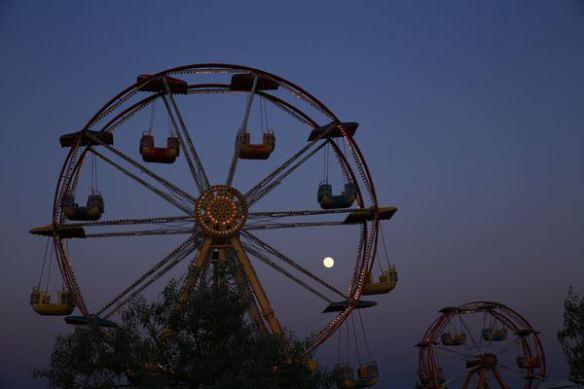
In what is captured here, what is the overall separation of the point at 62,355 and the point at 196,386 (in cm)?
302

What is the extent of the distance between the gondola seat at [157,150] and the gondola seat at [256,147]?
225cm

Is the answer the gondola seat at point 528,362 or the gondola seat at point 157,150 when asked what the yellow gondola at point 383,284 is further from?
the gondola seat at point 528,362

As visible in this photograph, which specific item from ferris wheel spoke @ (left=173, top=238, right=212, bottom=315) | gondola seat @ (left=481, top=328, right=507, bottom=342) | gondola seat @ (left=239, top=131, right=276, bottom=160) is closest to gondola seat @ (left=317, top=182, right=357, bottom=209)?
gondola seat @ (left=239, top=131, right=276, bottom=160)

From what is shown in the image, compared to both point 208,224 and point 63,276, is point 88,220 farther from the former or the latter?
point 208,224

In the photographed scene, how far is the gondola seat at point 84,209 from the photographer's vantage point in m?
24.4

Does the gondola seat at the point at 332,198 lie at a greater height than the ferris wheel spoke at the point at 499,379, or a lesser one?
greater

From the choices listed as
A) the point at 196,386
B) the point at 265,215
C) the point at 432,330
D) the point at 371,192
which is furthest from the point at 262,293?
the point at 432,330

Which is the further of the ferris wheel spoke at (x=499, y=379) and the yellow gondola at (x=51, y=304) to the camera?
the ferris wheel spoke at (x=499, y=379)

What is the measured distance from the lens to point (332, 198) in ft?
84.1

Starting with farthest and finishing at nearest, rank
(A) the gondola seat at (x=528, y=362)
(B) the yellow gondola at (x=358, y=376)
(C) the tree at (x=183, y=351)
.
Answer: (A) the gondola seat at (x=528, y=362) < (B) the yellow gondola at (x=358, y=376) < (C) the tree at (x=183, y=351)

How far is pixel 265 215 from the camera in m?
24.8

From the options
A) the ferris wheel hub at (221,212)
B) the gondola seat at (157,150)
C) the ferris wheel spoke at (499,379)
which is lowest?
the ferris wheel spoke at (499,379)

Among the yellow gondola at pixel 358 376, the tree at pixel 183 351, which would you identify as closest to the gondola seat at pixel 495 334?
the yellow gondola at pixel 358 376

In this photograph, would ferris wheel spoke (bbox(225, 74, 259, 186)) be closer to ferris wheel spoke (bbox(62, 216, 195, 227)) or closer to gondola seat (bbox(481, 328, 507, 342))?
ferris wheel spoke (bbox(62, 216, 195, 227))
